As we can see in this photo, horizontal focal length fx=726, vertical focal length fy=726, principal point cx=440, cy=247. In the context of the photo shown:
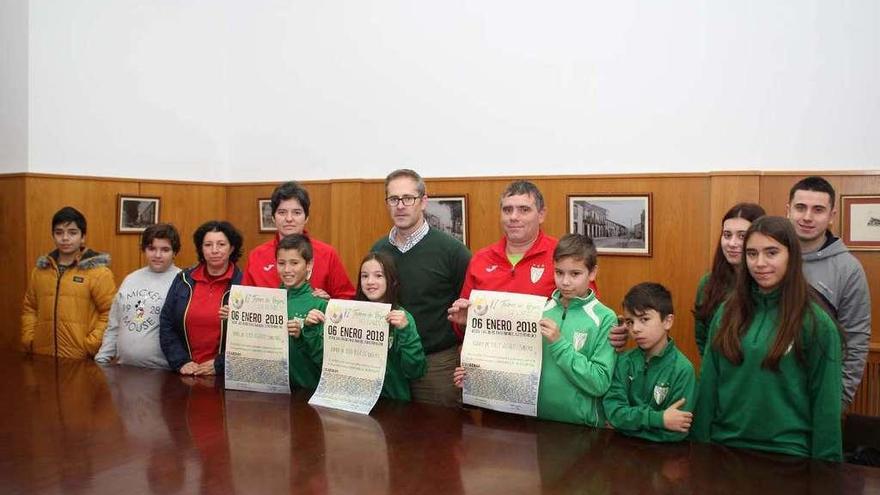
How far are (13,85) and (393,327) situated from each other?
5.15 m

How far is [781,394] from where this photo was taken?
8.22ft

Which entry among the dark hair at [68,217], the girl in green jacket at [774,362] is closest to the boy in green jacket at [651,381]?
the girl in green jacket at [774,362]

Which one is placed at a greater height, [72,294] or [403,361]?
[72,294]

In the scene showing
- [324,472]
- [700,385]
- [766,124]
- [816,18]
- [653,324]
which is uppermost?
[816,18]

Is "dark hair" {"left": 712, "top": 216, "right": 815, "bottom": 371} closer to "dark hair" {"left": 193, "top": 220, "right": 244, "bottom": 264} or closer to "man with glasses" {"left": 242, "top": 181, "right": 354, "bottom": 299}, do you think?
A: "man with glasses" {"left": 242, "top": 181, "right": 354, "bottom": 299}

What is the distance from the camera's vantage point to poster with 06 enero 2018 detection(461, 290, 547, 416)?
2.87 m

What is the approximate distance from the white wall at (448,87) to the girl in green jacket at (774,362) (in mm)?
3429

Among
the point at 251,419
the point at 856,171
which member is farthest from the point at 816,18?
the point at 251,419

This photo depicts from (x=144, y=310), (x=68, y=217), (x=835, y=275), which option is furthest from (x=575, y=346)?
(x=68, y=217)

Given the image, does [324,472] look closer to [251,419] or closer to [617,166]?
[251,419]

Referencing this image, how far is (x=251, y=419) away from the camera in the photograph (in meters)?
2.92

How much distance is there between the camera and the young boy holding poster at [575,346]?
2.78 m

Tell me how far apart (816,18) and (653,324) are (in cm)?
392

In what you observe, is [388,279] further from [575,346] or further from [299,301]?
[575,346]
